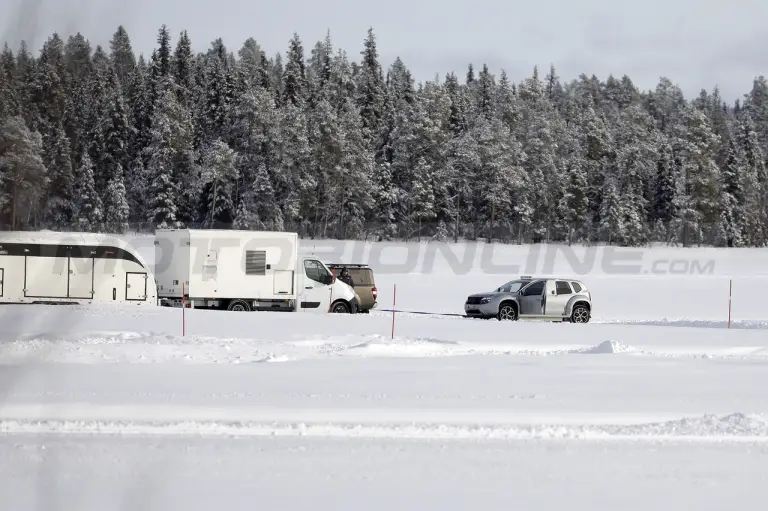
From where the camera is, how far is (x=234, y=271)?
95.6 feet

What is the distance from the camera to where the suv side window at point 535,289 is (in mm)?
31531

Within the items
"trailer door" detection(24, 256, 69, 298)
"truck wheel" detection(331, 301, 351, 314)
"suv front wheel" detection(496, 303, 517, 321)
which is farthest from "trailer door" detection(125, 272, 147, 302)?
"suv front wheel" detection(496, 303, 517, 321)

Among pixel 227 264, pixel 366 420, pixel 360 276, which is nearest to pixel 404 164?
pixel 360 276

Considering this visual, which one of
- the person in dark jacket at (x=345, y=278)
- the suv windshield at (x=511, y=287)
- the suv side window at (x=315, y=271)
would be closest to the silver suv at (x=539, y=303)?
the suv windshield at (x=511, y=287)

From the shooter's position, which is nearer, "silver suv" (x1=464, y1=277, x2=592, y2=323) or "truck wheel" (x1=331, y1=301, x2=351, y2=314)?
"truck wheel" (x1=331, y1=301, x2=351, y2=314)

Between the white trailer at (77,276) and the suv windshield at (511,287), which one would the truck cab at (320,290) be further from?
the suv windshield at (511,287)

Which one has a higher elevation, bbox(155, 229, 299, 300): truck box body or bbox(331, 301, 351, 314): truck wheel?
bbox(155, 229, 299, 300): truck box body

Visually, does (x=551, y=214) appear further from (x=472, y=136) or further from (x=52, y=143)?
(x=52, y=143)

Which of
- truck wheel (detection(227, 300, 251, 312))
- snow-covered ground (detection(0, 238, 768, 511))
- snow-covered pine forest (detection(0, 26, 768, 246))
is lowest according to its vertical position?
snow-covered ground (detection(0, 238, 768, 511))

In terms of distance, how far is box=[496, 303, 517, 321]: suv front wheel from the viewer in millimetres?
31406

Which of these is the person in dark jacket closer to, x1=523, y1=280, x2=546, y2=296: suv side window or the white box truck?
the white box truck

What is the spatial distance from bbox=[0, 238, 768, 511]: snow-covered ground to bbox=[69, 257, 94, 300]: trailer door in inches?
188

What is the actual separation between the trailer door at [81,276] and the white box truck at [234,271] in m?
2.60

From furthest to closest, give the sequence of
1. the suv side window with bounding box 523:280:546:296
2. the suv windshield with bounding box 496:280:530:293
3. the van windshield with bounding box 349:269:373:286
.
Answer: the van windshield with bounding box 349:269:373:286
the suv windshield with bounding box 496:280:530:293
the suv side window with bounding box 523:280:546:296
